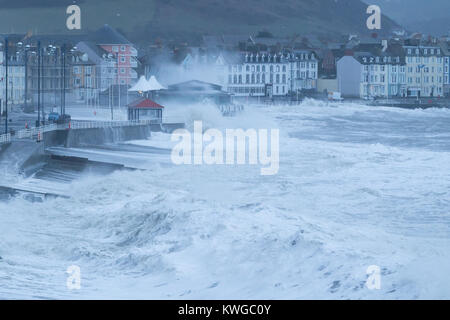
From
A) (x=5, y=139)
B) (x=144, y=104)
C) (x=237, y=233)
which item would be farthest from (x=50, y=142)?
(x=237, y=233)

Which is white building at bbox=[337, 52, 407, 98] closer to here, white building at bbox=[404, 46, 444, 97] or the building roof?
white building at bbox=[404, 46, 444, 97]

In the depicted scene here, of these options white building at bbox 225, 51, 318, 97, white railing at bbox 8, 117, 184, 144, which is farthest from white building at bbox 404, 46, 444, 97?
white railing at bbox 8, 117, 184, 144

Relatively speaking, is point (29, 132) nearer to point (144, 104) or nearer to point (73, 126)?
point (73, 126)

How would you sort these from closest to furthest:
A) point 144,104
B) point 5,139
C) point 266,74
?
point 5,139, point 144,104, point 266,74

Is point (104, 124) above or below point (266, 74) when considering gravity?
below

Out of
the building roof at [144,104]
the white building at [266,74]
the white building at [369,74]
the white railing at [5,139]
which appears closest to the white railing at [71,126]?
the building roof at [144,104]

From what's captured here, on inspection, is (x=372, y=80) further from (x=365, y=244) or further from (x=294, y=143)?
(x=365, y=244)

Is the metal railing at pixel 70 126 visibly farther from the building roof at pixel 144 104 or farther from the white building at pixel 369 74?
the white building at pixel 369 74

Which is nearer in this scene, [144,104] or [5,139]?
[5,139]
